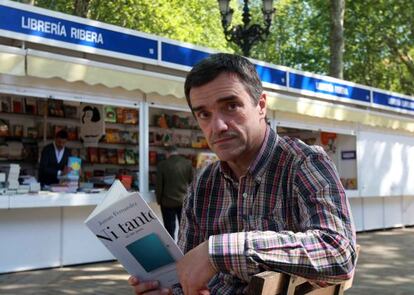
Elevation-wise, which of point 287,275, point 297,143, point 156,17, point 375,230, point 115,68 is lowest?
point 375,230

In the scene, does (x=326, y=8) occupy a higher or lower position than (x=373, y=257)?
higher

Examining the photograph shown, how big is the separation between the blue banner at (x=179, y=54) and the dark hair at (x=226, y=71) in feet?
23.8

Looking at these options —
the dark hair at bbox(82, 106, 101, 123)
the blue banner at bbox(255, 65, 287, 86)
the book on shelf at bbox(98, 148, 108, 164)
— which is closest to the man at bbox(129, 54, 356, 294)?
the dark hair at bbox(82, 106, 101, 123)

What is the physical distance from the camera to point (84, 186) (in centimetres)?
858

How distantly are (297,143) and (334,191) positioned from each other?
0.31 metres

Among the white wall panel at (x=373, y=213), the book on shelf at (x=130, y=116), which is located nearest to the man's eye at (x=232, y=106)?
the book on shelf at (x=130, y=116)

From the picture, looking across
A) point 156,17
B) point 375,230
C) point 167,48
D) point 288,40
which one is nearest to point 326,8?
point 156,17

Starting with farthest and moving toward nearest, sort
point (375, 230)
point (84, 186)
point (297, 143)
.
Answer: point (375, 230), point (84, 186), point (297, 143)

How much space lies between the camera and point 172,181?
8.90 meters

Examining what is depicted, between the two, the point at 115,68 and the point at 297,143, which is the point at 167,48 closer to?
the point at 115,68

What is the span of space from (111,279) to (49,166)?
2308mm

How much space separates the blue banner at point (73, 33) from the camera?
282 inches

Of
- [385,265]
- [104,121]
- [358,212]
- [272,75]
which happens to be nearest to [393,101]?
[358,212]

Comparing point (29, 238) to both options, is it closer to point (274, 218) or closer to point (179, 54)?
point (179, 54)
